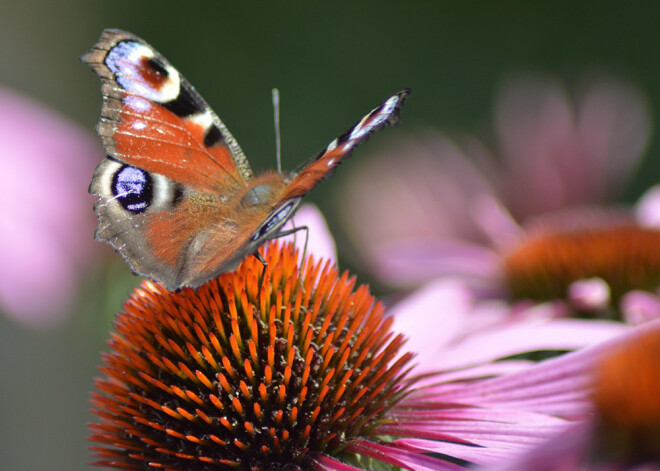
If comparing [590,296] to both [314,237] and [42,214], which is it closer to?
[314,237]

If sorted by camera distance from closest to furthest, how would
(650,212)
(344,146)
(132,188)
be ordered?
1. (344,146)
2. (132,188)
3. (650,212)

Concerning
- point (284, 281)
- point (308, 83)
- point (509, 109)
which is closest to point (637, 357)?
point (284, 281)

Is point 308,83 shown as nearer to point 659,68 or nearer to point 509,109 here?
point 659,68

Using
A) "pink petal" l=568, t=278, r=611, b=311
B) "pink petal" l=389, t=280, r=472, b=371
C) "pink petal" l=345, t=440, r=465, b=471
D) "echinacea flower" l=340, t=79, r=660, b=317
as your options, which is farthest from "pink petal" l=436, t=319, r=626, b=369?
"echinacea flower" l=340, t=79, r=660, b=317


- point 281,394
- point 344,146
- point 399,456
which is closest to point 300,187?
point 344,146

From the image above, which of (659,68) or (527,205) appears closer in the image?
(527,205)

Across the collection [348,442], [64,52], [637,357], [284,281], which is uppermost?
[64,52]
